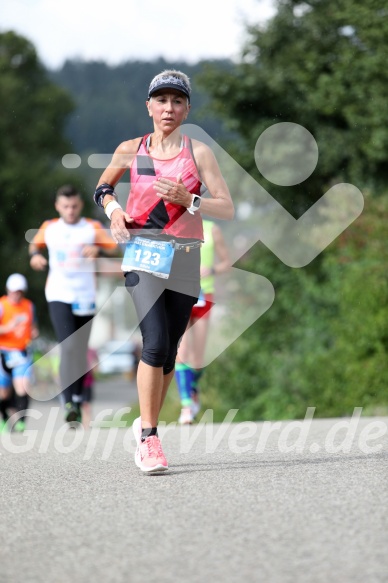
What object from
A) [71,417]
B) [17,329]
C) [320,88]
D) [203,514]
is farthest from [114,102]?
[203,514]

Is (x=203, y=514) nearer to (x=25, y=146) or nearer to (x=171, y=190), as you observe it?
(x=171, y=190)

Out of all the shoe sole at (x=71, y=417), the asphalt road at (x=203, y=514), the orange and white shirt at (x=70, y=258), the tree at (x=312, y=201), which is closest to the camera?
the asphalt road at (x=203, y=514)

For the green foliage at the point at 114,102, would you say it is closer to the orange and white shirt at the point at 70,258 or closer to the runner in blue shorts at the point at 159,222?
the runner in blue shorts at the point at 159,222

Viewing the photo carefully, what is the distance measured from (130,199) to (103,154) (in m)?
0.76

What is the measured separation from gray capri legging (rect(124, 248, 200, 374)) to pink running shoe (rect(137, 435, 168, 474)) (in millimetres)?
397

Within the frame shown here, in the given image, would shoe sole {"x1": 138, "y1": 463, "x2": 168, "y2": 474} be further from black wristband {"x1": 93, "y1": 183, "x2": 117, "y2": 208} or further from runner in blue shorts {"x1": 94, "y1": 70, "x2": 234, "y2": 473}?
black wristband {"x1": 93, "y1": 183, "x2": 117, "y2": 208}

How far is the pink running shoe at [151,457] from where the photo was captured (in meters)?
6.63

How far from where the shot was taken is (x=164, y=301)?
6883 mm

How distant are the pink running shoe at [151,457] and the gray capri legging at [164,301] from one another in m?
0.40

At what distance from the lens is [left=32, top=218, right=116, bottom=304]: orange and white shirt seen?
409 inches

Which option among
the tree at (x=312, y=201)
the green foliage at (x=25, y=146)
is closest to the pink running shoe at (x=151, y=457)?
the tree at (x=312, y=201)

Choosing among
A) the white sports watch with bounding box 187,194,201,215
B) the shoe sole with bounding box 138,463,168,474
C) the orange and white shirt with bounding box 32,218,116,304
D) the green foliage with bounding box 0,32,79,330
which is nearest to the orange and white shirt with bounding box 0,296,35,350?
the orange and white shirt with bounding box 32,218,116,304

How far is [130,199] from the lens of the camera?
22.5ft

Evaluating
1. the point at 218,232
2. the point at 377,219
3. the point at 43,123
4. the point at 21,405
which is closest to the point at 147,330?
the point at 218,232
